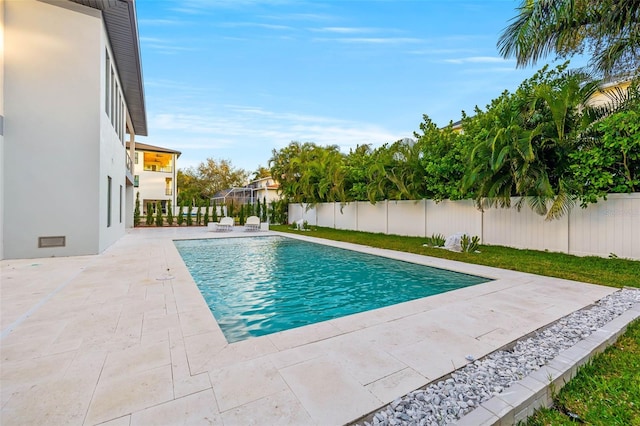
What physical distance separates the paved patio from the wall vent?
298cm

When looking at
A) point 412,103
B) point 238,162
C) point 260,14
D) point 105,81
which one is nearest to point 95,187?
point 105,81

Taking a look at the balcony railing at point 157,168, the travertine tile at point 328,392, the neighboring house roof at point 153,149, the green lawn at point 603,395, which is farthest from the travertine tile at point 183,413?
the balcony railing at point 157,168

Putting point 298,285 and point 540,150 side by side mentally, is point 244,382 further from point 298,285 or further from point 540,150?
point 540,150

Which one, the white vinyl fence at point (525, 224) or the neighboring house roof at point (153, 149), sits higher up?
→ the neighboring house roof at point (153, 149)

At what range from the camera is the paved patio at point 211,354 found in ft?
6.80

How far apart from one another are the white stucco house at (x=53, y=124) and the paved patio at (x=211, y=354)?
310 cm

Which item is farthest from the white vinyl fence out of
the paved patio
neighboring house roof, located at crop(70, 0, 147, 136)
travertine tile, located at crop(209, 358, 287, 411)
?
neighboring house roof, located at crop(70, 0, 147, 136)

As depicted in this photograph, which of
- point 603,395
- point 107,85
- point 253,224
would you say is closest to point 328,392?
point 603,395

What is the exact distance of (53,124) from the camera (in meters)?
7.78

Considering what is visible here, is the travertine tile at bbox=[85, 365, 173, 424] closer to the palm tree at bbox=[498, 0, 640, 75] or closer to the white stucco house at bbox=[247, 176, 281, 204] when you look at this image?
the palm tree at bbox=[498, 0, 640, 75]

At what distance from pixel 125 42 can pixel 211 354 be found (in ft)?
37.0

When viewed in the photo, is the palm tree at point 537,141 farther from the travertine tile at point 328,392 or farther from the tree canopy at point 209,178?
the tree canopy at point 209,178

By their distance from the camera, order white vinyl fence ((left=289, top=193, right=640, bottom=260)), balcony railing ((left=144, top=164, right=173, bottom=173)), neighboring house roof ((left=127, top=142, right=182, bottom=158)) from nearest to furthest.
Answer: white vinyl fence ((left=289, top=193, right=640, bottom=260))
neighboring house roof ((left=127, top=142, right=182, bottom=158))
balcony railing ((left=144, top=164, right=173, bottom=173))

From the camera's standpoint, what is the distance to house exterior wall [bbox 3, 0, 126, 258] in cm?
742
